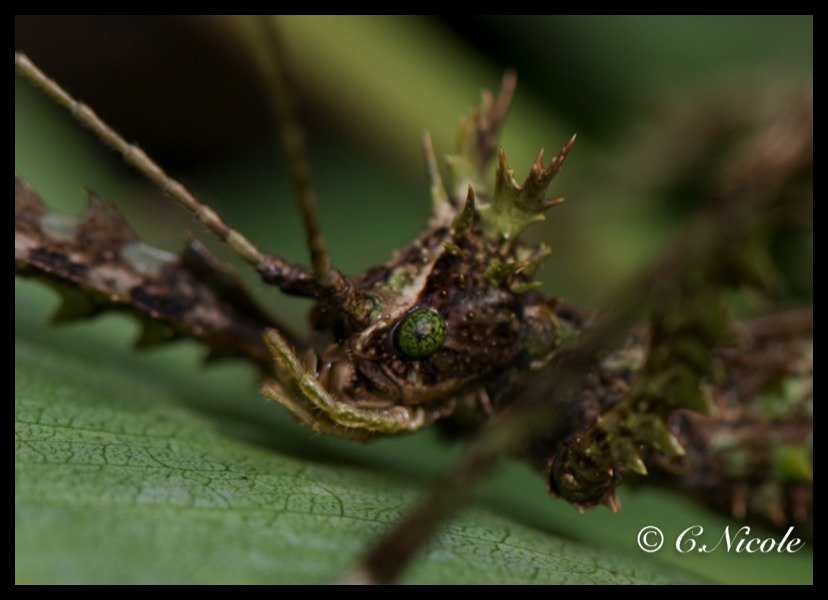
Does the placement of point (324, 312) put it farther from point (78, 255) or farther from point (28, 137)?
point (28, 137)

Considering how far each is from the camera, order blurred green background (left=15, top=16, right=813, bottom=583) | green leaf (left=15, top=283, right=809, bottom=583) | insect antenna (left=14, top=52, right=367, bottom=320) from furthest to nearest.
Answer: blurred green background (left=15, top=16, right=813, bottom=583) → insect antenna (left=14, top=52, right=367, bottom=320) → green leaf (left=15, top=283, right=809, bottom=583)

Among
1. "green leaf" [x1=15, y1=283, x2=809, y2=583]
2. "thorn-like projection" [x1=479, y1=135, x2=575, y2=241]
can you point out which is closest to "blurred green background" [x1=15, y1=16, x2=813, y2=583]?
"green leaf" [x1=15, y1=283, x2=809, y2=583]

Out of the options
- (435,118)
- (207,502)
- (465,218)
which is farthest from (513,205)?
(435,118)

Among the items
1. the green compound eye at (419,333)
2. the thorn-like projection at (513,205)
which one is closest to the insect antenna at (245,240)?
the green compound eye at (419,333)

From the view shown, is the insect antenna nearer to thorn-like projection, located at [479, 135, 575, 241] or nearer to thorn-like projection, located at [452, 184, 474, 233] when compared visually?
thorn-like projection, located at [452, 184, 474, 233]

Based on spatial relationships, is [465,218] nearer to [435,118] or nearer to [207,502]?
[207,502]

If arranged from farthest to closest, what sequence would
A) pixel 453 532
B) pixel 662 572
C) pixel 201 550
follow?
pixel 662 572
pixel 453 532
pixel 201 550
